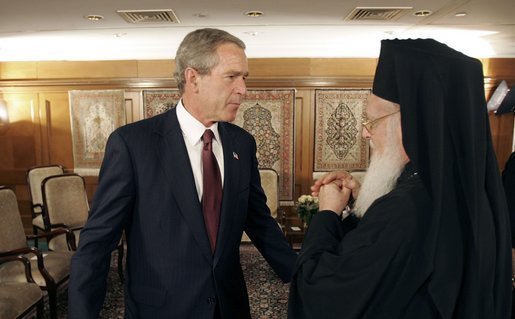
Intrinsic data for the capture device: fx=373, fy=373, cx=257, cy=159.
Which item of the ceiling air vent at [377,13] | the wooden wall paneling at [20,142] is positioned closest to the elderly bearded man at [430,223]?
the ceiling air vent at [377,13]

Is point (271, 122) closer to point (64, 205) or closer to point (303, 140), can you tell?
point (303, 140)

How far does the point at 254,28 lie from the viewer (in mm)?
4688

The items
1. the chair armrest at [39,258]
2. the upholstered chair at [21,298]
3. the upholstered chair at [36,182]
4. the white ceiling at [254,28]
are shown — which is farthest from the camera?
the upholstered chair at [36,182]

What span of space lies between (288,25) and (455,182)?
154 inches

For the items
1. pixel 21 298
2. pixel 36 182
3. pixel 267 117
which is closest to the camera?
pixel 21 298

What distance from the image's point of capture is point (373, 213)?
1078mm

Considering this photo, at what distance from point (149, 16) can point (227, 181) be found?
10.7ft

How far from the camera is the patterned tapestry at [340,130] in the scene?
5.73 metres

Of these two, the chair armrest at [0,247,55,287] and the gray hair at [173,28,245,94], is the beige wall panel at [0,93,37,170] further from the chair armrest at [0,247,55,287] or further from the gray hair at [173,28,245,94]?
the gray hair at [173,28,245,94]

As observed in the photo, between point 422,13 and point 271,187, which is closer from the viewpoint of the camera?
point 422,13

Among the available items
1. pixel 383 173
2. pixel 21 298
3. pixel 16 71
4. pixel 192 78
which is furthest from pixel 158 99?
pixel 383 173

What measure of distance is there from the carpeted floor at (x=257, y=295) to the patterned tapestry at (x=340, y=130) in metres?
1.99

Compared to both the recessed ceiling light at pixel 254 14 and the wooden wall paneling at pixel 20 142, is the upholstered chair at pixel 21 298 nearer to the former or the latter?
the recessed ceiling light at pixel 254 14

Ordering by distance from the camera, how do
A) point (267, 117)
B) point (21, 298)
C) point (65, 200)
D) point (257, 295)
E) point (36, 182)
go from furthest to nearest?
point (267, 117)
point (36, 182)
point (65, 200)
point (257, 295)
point (21, 298)
